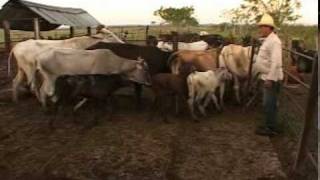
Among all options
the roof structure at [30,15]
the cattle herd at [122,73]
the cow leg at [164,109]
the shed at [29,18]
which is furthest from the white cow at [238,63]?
the roof structure at [30,15]

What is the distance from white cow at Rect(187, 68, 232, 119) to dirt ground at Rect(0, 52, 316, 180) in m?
0.28

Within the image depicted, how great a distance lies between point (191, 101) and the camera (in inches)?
345

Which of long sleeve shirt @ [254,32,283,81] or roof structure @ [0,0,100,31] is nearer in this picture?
long sleeve shirt @ [254,32,283,81]

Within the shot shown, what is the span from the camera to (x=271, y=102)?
741 cm

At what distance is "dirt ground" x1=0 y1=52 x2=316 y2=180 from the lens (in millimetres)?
5887

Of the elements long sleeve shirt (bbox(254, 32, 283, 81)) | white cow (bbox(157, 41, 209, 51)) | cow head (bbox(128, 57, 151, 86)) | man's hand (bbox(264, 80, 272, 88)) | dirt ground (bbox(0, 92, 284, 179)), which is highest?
long sleeve shirt (bbox(254, 32, 283, 81))

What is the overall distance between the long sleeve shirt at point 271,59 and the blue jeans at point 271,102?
0.50 feet

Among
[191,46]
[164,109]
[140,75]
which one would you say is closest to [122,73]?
[140,75]

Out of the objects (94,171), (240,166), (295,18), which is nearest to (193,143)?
(240,166)

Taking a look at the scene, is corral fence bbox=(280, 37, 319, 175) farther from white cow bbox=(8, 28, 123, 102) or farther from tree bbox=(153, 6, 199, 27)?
tree bbox=(153, 6, 199, 27)

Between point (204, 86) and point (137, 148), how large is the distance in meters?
2.47

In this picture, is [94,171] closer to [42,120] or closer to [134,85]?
[42,120]

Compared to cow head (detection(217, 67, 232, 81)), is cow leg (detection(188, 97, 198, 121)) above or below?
below

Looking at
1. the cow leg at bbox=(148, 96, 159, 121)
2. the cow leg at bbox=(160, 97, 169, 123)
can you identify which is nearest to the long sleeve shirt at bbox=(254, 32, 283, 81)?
the cow leg at bbox=(160, 97, 169, 123)
